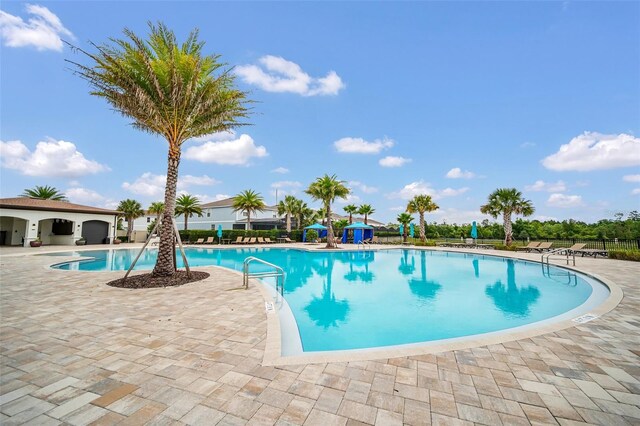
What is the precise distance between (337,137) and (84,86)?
22799 mm

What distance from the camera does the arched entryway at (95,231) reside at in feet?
92.1

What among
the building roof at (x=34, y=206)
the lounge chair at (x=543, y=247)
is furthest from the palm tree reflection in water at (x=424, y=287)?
the building roof at (x=34, y=206)

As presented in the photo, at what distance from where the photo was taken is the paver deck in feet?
7.84

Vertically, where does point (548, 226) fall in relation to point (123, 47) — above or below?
below

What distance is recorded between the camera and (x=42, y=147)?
50.5 ft

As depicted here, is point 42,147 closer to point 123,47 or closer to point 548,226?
point 123,47

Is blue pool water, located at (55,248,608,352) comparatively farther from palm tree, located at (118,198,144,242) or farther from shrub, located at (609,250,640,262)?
palm tree, located at (118,198,144,242)

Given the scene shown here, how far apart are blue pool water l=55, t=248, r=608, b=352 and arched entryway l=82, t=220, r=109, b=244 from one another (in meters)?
17.4

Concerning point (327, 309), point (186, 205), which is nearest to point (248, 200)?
point (186, 205)

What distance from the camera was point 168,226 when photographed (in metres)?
8.98

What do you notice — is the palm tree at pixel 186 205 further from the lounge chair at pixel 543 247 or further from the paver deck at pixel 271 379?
the lounge chair at pixel 543 247

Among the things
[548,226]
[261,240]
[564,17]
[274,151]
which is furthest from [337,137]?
[548,226]

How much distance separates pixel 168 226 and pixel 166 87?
4.68 meters

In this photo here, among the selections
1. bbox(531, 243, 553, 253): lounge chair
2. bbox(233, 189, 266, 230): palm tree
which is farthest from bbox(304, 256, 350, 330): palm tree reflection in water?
bbox(233, 189, 266, 230): palm tree
